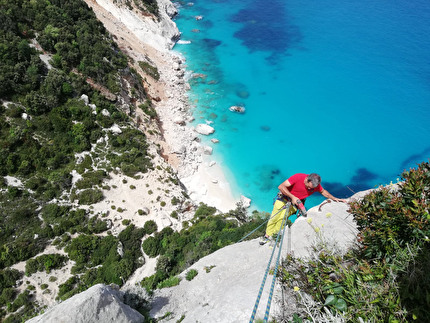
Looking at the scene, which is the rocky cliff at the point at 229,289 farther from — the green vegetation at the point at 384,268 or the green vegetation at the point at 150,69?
the green vegetation at the point at 150,69

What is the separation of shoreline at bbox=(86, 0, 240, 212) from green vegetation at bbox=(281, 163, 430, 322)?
2192cm

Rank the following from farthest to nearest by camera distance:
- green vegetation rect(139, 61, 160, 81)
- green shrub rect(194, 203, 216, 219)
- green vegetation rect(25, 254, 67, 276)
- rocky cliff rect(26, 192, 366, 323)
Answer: green vegetation rect(139, 61, 160, 81) < green shrub rect(194, 203, 216, 219) < green vegetation rect(25, 254, 67, 276) < rocky cliff rect(26, 192, 366, 323)

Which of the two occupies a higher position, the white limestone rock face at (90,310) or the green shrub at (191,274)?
the white limestone rock face at (90,310)

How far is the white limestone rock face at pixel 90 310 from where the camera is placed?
272 inches

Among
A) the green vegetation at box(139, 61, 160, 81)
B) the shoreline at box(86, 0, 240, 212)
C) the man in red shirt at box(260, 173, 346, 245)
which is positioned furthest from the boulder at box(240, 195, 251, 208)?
the green vegetation at box(139, 61, 160, 81)

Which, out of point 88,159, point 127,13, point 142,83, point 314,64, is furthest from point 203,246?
point 127,13

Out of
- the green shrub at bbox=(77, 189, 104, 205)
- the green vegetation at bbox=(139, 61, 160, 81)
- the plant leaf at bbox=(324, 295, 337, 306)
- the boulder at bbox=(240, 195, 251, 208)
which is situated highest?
the plant leaf at bbox=(324, 295, 337, 306)

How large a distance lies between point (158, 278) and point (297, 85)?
40507 mm

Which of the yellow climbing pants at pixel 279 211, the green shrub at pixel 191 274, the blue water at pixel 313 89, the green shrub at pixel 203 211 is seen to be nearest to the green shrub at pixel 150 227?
the green shrub at pixel 203 211

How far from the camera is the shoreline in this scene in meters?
29.1

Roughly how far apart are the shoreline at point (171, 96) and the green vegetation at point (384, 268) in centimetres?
2192

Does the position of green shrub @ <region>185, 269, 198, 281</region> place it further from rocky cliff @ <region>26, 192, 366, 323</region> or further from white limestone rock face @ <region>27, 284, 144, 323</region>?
white limestone rock face @ <region>27, 284, 144, 323</region>

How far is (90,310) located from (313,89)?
1785 inches

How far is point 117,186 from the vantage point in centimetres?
2245
